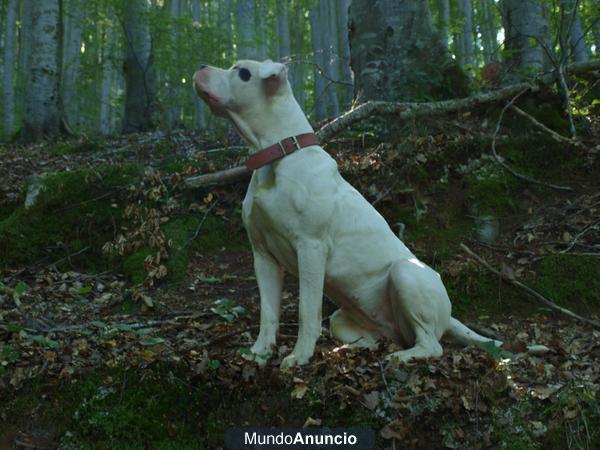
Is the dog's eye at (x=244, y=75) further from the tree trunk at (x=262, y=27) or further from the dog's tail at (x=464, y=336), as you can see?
the tree trunk at (x=262, y=27)

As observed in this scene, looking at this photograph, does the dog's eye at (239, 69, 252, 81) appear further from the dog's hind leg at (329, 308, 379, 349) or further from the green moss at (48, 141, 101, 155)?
the green moss at (48, 141, 101, 155)

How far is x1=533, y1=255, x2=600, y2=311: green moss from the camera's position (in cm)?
564

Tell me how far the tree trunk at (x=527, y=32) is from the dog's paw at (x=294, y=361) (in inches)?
274

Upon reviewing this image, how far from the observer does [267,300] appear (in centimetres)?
400

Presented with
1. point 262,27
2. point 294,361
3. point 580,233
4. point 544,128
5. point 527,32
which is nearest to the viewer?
point 294,361

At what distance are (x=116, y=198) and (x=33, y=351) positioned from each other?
346 cm

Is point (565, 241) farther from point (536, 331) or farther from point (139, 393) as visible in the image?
point (139, 393)

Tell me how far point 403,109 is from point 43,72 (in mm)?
8080

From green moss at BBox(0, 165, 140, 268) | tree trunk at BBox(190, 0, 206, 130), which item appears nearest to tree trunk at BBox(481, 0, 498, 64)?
tree trunk at BBox(190, 0, 206, 130)

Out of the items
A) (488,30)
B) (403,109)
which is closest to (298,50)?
(488,30)

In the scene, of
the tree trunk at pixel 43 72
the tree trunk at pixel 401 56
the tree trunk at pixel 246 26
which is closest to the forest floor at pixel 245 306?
the tree trunk at pixel 401 56

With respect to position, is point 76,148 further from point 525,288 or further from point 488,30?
point 488,30

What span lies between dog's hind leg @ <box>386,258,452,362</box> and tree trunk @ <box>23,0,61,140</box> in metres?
10.4

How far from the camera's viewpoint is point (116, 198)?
23.7 ft
